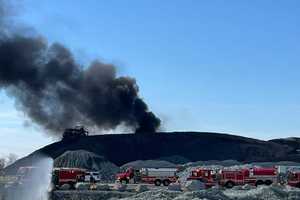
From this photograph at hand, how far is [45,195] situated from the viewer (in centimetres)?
3131

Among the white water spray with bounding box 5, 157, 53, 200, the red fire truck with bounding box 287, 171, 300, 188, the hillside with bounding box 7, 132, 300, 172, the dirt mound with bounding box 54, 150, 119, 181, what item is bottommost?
the white water spray with bounding box 5, 157, 53, 200

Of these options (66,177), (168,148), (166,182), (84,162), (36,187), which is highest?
(168,148)

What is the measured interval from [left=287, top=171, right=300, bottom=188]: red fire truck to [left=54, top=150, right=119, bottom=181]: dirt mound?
35268 mm

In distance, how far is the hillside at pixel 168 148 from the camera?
102 meters

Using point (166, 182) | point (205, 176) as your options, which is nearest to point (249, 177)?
point (205, 176)

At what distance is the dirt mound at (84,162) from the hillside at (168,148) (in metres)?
11.9

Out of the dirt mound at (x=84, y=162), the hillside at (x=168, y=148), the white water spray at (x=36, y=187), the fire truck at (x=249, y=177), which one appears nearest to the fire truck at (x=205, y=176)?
the fire truck at (x=249, y=177)

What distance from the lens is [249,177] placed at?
4953cm

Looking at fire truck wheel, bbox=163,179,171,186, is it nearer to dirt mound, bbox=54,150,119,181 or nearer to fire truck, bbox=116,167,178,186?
fire truck, bbox=116,167,178,186

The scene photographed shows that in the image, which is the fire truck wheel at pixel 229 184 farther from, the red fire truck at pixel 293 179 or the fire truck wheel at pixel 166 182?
the fire truck wheel at pixel 166 182

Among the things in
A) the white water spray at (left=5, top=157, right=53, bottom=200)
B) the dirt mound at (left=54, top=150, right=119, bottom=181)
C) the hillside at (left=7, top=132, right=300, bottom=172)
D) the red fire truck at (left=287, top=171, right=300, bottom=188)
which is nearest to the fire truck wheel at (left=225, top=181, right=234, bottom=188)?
the red fire truck at (left=287, top=171, right=300, bottom=188)

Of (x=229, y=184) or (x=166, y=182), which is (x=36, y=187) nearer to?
(x=229, y=184)

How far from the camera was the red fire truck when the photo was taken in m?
49.0

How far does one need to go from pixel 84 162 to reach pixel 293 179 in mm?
41959
